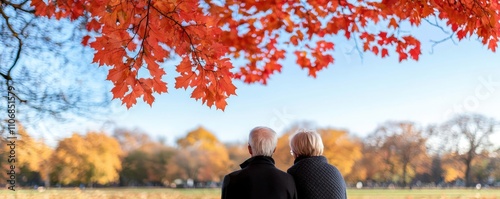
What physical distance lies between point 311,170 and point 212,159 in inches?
284

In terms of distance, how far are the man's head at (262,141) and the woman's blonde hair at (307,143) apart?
0.49 feet

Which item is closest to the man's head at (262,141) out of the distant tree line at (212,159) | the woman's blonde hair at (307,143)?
the woman's blonde hair at (307,143)

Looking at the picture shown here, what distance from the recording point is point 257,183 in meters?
2.18

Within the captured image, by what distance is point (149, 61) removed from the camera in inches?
92.7

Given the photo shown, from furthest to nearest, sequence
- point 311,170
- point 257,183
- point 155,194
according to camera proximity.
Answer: point 155,194
point 311,170
point 257,183

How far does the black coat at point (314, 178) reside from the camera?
7.69 feet

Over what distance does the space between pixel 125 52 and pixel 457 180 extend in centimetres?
1026

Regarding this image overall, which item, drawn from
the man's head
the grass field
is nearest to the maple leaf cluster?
the man's head

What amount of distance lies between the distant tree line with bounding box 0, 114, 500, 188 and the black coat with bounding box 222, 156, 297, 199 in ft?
12.6

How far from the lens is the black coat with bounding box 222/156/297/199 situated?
218 centimetres

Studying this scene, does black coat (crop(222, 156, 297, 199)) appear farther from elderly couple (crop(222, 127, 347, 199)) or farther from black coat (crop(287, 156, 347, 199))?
black coat (crop(287, 156, 347, 199))

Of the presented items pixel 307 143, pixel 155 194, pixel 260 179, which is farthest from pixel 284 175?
pixel 155 194

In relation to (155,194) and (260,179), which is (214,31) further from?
(155,194)

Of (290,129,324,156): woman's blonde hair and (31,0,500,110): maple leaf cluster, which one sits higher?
(31,0,500,110): maple leaf cluster
